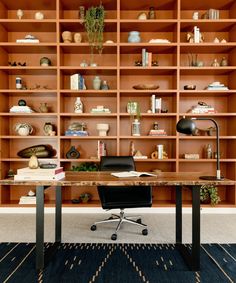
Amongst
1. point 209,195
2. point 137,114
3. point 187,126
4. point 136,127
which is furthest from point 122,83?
point 187,126

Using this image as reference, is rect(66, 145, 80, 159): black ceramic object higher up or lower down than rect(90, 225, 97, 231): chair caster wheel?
higher up

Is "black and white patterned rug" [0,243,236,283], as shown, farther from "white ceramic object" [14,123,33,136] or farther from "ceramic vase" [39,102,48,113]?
"ceramic vase" [39,102,48,113]

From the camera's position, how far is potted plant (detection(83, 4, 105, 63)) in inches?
144

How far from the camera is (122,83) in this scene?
418 centimetres

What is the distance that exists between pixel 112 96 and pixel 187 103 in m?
1.19

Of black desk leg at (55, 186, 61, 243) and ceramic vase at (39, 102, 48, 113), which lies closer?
black desk leg at (55, 186, 61, 243)

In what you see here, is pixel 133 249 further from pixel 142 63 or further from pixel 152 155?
pixel 142 63

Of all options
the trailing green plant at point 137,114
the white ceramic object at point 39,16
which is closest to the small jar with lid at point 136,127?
the trailing green plant at point 137,114

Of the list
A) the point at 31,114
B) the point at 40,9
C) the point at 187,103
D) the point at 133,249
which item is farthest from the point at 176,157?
the point at 40,9

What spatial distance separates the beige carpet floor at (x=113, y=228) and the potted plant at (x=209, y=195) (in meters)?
0.22

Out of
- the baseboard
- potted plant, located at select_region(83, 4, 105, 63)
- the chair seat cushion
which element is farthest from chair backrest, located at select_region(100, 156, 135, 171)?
potted plant, located at select_region(83, 4, 105, 63)

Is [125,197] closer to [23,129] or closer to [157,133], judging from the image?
[157,133]

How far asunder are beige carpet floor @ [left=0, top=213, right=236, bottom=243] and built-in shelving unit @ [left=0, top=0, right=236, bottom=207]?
41 centimetres

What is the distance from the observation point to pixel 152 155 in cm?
400
